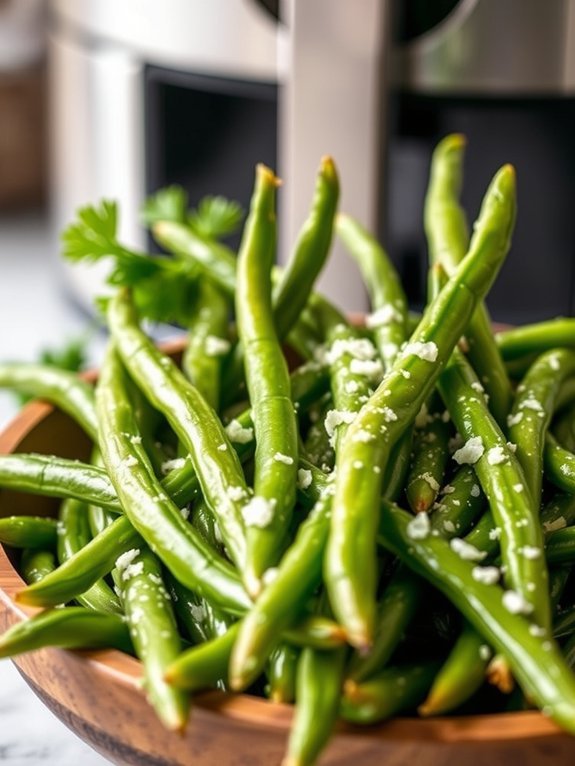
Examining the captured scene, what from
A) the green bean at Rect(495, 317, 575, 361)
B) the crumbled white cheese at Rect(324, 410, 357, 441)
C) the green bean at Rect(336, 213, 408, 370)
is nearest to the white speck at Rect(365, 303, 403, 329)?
the green bean at Rect(336, 213, 408, 370)

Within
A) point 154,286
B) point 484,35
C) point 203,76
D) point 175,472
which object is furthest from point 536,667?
point 203,76

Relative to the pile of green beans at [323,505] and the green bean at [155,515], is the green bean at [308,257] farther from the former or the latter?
the green bean at [155,515]

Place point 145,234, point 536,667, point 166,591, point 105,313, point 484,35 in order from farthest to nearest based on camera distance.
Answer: point 145,234 → point 484,35 → point 105,313 → point 166,591 → point 536,667

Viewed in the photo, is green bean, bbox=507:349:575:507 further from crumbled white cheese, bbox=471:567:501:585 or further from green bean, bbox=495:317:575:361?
crumbled white cheese, bbox=471:567:501:585

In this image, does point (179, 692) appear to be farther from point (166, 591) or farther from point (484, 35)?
point (484, 35)

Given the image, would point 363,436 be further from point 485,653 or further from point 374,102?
point 374,102

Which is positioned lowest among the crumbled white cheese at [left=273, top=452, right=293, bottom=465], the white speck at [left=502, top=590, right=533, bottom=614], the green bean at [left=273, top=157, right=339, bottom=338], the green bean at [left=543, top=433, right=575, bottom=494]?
the white speck at [left=502, top=590, right=533, bottom=614]

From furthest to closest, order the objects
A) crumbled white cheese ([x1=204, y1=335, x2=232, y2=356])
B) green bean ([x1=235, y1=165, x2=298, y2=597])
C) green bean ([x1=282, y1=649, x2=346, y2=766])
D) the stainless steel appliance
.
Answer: the stainless steel appliance → crumbled white cheese ([x1=204, y1=335, x2=232, y2=356]) → green bean ([x1=235, y1=165, x2=298, y2=597]) → green bean ([x1=282, y1=649, x2=346, y2=766])

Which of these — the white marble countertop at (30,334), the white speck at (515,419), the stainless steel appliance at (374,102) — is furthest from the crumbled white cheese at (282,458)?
the stainless steel appliance at (374,102)
